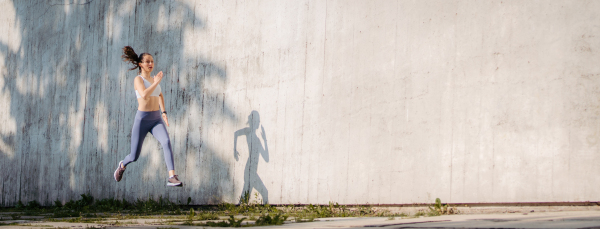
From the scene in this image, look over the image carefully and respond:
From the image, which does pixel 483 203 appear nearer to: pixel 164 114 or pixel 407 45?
pixel 407 45

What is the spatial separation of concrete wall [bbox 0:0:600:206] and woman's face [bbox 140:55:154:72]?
15cm

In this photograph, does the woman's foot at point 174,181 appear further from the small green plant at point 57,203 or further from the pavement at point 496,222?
the pavement at point 496,222

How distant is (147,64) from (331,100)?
2.83 metres

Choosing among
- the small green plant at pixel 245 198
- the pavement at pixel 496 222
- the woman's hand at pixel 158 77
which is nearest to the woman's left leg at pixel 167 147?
the woman's hand at pixel 158 77

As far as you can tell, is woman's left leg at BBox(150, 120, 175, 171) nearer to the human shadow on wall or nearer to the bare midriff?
the bare midriff

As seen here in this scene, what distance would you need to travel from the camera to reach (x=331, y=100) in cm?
491

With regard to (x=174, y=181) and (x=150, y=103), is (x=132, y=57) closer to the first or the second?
(x=150, y=103)

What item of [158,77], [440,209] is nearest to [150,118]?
[158,77]

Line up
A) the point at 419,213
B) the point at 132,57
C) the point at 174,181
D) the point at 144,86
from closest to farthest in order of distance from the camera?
the point at 419,213 → the point at 174,181 → the point at 144,86 → the point at 132,57

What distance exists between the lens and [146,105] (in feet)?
19.7

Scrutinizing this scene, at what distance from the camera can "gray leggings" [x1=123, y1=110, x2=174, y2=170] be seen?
19.4ft

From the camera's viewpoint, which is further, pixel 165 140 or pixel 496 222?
pixel 165 140

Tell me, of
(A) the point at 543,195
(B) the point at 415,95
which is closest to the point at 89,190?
(B) the point at 415,95

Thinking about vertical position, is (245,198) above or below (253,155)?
below
